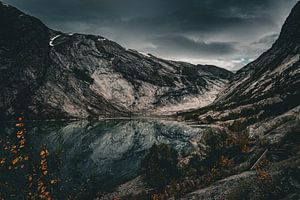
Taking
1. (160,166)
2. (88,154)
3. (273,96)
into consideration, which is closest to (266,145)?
(160,166)

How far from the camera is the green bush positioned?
9356cm

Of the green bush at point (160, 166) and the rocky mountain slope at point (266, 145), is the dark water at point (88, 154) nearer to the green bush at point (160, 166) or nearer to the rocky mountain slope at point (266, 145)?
the green bush at point (160, 166)

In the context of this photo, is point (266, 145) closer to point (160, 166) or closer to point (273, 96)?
point (160, 166)

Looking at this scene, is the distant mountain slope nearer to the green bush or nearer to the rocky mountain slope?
the rocky mountain slope

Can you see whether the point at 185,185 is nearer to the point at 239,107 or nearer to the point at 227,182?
the point at 227,182

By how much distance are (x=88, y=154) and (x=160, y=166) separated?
3563 cm

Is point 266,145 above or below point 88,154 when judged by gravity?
above

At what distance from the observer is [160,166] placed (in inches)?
3949

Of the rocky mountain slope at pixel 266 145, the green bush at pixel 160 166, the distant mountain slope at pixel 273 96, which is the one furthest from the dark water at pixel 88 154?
the distant mountain slope at pixel 273 96

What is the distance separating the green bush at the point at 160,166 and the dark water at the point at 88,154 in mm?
5088

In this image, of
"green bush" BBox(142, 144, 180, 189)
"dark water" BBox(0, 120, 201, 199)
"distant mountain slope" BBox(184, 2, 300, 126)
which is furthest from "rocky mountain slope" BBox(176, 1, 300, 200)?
"dark water" BBox(0, 120, 201, 199)

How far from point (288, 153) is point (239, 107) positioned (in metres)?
73.3

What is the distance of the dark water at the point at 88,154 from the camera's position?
10662 centimetres

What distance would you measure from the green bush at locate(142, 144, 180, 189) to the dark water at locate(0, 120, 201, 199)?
509 cm
